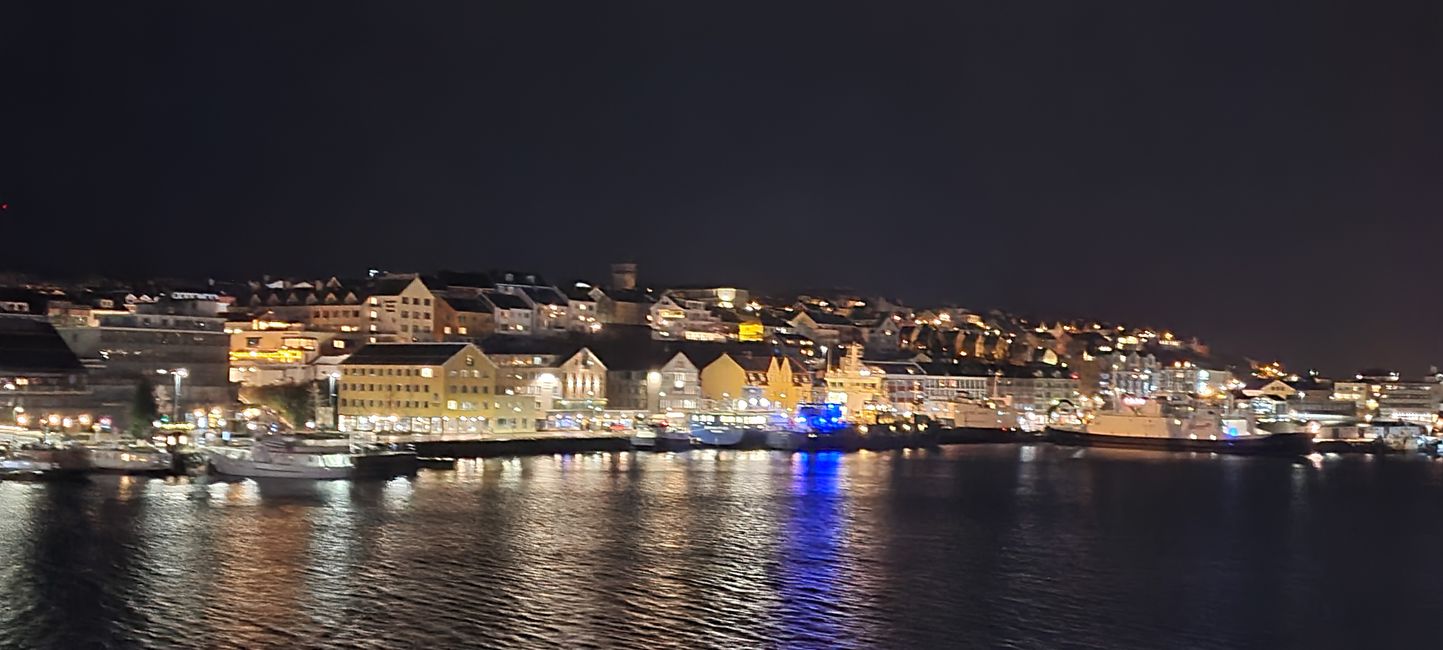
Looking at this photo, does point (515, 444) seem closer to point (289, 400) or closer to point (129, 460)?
point (289, 400)

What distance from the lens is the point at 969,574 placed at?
1430 cm

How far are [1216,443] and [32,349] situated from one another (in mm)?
34640

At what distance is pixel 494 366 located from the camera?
34.3 metres

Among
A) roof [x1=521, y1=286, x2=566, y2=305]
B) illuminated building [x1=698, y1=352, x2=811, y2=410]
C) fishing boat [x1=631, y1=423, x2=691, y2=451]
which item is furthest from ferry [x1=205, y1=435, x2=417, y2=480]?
roof [x1=521, y1=286, x2=566, y2=305]

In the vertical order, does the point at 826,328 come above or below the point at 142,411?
above

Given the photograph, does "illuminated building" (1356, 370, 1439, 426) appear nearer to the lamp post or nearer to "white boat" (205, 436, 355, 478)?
the lamp post

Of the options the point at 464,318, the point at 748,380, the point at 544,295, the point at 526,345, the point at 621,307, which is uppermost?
the point at 544,295

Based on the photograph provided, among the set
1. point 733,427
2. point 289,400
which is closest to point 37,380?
point 289,400

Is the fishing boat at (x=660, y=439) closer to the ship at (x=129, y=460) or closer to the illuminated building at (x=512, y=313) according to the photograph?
the illuminated building at (x=512, y=313)

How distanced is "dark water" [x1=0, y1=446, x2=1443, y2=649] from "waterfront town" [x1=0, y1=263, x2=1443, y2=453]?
29.7 feet

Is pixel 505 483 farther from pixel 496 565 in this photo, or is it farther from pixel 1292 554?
pixel 1292 554

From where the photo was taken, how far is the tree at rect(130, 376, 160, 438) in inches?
1089

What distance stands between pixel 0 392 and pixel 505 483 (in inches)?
477

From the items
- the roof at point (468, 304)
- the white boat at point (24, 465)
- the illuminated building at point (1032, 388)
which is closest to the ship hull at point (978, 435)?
the illuminated building at point (1032, 388)
